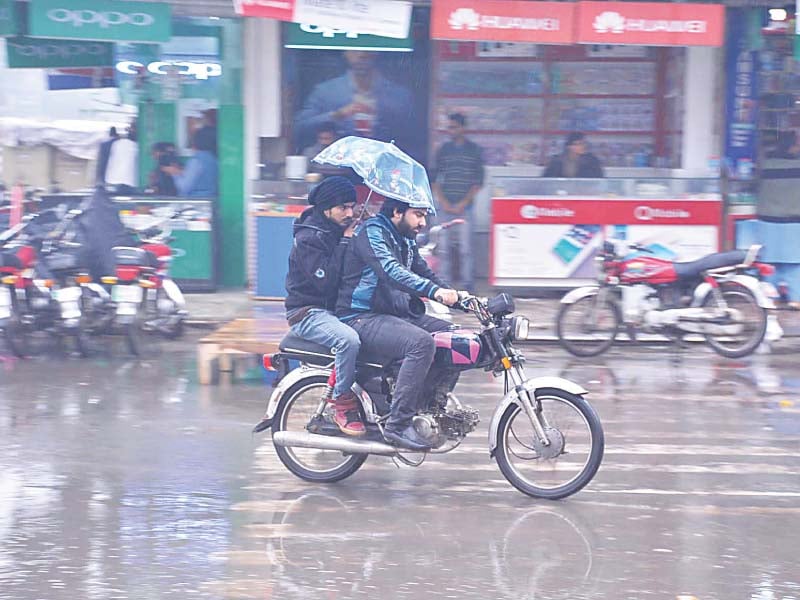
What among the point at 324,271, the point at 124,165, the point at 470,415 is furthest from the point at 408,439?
the point at 124,165

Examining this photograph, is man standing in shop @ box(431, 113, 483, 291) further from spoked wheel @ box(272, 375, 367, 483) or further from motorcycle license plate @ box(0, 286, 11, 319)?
spoked wheel @ box(272, 375, 367, 483)

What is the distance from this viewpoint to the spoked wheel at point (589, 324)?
10945 mm

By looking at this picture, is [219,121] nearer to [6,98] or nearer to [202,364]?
[6,98]

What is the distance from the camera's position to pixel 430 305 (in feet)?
33.8

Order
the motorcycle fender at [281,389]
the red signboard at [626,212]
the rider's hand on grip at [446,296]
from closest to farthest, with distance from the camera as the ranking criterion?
the rider's hand on grip at [446,296] < the motorcycle fender at [281,389] < the red signboard at [626,212]

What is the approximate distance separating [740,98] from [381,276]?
9455 millimetres

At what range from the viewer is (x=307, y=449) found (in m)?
6.82

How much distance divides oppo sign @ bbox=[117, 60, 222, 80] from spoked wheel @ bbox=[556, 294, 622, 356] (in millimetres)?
5866

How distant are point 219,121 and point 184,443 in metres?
7.64

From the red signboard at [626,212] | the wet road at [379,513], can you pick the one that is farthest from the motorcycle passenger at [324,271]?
the red signboard at [626,212]

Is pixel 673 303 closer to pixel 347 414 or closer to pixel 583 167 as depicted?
pixel 583 167

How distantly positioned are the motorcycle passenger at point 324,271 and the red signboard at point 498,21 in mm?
6737

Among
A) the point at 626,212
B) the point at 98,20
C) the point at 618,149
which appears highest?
the point at 98,20

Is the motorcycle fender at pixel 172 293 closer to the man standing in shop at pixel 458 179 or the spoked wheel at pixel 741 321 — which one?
the man standing in shop at pixel 458 179
